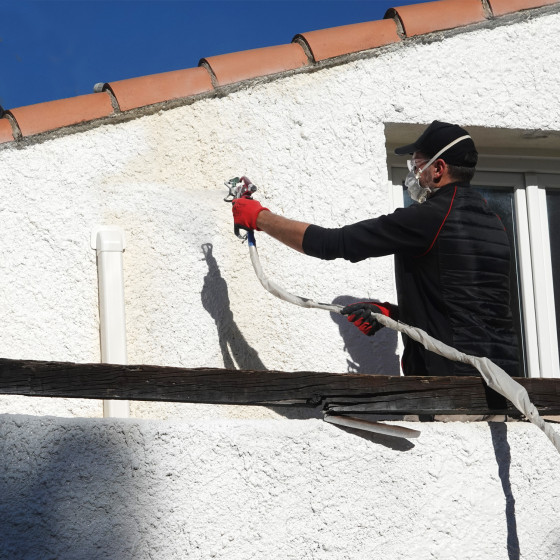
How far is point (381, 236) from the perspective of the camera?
10.9 ft

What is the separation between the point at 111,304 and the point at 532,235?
1956 millimetres

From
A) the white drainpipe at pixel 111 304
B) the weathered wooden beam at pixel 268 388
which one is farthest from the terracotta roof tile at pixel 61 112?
the weathered wooden beam at pixel 268 388

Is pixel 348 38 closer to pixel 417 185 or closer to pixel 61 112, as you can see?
pixel 417 185

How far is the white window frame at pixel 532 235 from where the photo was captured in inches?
173

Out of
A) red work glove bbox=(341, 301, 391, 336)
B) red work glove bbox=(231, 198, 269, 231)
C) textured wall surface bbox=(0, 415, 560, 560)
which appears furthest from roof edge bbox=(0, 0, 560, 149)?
textured wall surface bbox=(0, 415, 560, 560)

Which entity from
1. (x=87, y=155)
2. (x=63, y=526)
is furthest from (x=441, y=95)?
(x=63, y=526)

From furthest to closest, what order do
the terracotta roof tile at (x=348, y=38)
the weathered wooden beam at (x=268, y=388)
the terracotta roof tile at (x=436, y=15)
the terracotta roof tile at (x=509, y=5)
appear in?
the terracotta roof tile at (x=509, y=5), the terracotta roof tile at (x=436, y=15), the terracotta roof tile at (x=348, y=38), the weathered wooden beam at (x=268, y=388)

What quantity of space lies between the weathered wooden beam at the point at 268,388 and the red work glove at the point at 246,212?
0.74 metres

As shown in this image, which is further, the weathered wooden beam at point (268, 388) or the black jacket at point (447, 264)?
the black jacket at point (447, 264)

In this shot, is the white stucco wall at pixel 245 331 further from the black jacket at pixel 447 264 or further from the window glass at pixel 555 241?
the window glass at pixel 555 241

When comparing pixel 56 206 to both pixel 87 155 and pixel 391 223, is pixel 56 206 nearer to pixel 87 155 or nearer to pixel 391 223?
pixel 87 155

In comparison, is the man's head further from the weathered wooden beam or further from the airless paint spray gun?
the weathered wooden beam

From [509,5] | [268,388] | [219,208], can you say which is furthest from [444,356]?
[509,5]

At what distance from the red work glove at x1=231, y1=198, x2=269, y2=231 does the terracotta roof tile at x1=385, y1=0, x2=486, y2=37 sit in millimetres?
1134
